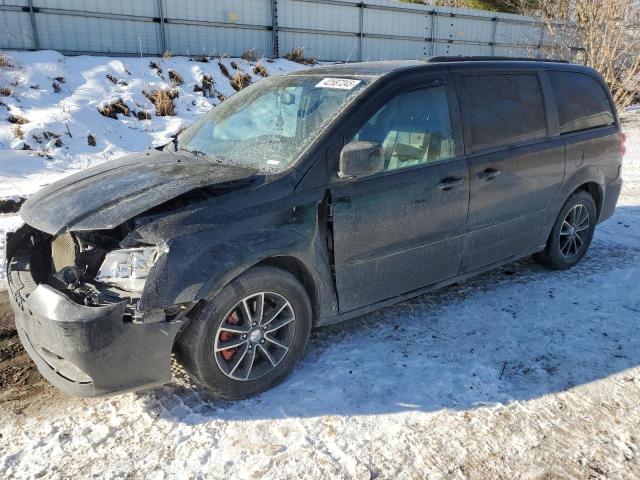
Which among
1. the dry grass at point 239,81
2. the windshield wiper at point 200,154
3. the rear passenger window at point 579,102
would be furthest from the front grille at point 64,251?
the dry grass at point 239,81

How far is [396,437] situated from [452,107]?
7.55ft

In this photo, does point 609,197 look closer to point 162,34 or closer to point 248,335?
point 248,335

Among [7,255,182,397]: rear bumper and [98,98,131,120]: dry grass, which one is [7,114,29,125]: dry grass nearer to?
[98,98,131,120]: dry grass

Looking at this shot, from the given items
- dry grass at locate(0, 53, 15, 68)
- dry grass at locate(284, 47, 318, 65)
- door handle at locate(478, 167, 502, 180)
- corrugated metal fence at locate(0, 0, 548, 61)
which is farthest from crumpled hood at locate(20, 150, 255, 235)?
dry grass at locate(284, 47, 318, 65)

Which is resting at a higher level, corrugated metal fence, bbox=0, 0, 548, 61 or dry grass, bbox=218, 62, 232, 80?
corrugated metal fence, bbox=0, 0, 548, 61

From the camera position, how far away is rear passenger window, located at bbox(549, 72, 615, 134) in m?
4.63

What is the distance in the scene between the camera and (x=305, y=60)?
15609 mm

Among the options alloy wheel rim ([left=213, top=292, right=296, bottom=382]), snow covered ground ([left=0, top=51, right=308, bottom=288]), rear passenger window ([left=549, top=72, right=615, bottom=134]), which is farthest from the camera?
snow covered ground ([left=0, top=51, right=308, bottom=288])

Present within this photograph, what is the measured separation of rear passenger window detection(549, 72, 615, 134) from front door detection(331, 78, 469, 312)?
1.43m

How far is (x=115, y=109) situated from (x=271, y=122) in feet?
27.2

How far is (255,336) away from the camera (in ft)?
10.00

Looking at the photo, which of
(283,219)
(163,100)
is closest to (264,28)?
(163,100)

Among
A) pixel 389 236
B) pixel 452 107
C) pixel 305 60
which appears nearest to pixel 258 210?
pixel 389 236

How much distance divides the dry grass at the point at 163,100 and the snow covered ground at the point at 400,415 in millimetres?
8624
